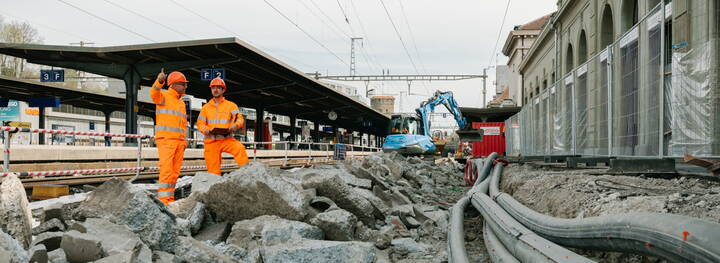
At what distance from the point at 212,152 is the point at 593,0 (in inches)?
772

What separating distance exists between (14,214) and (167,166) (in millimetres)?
3330

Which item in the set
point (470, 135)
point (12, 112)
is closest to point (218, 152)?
point (470, 135)

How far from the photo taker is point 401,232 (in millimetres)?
5855

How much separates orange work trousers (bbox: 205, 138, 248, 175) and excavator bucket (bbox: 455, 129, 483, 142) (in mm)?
18680

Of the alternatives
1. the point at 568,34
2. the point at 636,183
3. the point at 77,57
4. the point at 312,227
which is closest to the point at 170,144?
the point at 312,227

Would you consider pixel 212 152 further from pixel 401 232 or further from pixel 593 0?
pixel 593 0

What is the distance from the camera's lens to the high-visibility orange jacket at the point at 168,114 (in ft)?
22.2

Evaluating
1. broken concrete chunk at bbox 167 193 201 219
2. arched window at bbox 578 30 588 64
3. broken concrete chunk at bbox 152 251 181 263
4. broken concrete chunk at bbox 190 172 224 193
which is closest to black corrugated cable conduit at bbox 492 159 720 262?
broken concrete chunk at bbox 152 251 181 263

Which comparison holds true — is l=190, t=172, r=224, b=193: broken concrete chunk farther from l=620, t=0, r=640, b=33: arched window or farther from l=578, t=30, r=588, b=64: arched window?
l=578, t=30, r=588, b=64: arched window

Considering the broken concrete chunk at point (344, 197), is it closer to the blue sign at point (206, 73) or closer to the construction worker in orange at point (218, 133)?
the construction worker in orange at point (218, 133)

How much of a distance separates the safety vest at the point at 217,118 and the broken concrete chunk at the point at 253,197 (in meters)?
2.15

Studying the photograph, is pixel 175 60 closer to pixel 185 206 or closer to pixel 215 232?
pixel 185 206

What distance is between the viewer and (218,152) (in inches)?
290

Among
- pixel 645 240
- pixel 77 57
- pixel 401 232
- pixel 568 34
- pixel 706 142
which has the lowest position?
pixel 401 232
